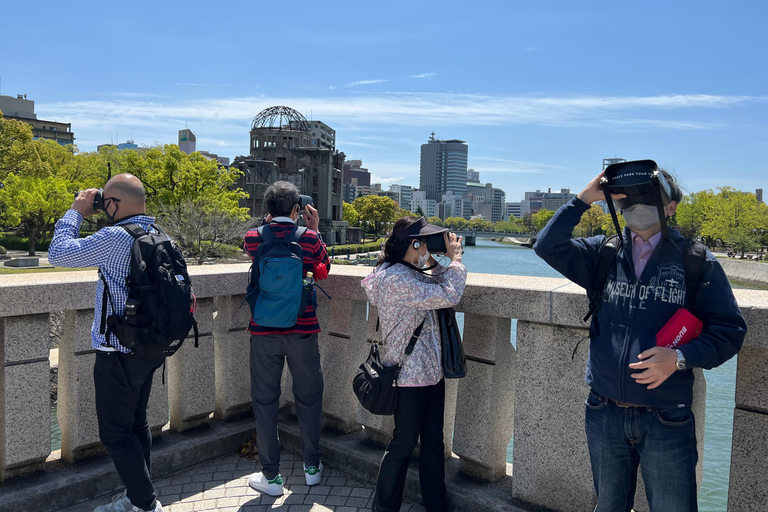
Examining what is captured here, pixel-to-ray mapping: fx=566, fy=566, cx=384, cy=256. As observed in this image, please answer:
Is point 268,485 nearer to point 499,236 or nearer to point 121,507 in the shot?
point 121,507

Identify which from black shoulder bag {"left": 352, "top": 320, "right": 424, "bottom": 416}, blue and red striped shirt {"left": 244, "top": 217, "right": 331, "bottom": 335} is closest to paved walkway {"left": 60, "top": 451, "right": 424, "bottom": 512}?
black shoulder bag {"left": 352, "top": 320, "right": 424, "bottom": 416}

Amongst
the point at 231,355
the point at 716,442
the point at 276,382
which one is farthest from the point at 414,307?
the point at 716,442

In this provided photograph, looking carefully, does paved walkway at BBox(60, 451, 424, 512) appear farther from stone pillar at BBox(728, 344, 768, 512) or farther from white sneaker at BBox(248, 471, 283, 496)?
stone pillar at BBox(728, 344, 768, 512)

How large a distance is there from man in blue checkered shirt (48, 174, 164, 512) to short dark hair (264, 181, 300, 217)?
0.79 meters

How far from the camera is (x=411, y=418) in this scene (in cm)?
319

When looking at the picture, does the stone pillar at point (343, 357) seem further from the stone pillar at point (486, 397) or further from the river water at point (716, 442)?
the river water at point (716, 442)

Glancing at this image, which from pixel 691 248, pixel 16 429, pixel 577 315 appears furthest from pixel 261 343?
pixel 691 248

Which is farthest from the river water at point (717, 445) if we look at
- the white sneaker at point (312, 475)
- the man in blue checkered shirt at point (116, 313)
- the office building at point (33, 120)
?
the office building at point (33, 120)

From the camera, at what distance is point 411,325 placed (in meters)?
3.13

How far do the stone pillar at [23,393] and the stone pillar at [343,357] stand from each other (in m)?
1.89

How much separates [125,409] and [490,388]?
2128 mm

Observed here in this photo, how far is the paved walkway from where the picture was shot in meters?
3.64

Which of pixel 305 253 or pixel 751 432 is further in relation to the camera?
pixel 305 253

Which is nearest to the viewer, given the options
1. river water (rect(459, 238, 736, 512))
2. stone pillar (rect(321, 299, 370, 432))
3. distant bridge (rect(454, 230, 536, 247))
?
stone pillar (rect(321, 299, 370, 432))
